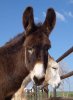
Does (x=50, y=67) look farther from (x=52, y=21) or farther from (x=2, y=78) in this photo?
(x=2, y=78)

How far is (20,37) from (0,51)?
429mm

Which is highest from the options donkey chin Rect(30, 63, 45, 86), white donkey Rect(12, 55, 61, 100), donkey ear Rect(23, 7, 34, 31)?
donkey ear Rect(23, 7, 34, 31)

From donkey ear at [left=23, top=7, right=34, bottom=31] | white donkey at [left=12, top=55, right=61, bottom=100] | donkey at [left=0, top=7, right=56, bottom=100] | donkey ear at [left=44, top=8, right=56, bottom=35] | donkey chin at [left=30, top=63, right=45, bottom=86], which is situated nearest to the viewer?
donkey chin at [left=30, top=63, right=45, bottom=86]

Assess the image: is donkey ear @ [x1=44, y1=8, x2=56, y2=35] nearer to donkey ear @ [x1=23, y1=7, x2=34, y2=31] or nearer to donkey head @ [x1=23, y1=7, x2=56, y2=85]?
donkey head @ [x1=23, y1=7, x2=56, y2=85]

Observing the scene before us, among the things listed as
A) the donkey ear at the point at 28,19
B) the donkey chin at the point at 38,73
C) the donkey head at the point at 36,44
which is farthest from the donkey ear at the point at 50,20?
the donkey chin at the point at 38,73

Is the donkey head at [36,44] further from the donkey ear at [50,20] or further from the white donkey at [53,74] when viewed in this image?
the white donkey at [53,74]

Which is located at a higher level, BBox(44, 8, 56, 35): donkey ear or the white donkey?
BBox(44, 8, 56, 35): donkey ear

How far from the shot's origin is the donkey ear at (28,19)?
257 inches

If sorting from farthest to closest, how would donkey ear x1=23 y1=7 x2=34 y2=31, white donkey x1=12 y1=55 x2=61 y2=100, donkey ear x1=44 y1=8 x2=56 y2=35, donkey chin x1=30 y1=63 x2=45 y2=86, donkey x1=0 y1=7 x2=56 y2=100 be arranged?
white donkey x1=12 y1=55 x2=61 y2=100, donkey ear x1=44 y1=8 x2=56 y2=35, donkey ear x1=23 y1=7 x2=34 y2=31, donkey x1=0 y1=7 x2=56 y2=100, donkey chin x1=30 y1=63 x2=45 y2=86

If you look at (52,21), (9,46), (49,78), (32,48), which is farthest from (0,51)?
(49,78)

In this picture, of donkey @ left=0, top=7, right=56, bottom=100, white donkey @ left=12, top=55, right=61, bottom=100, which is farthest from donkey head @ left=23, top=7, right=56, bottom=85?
white donkey @ left=12, top=55, right=61, bottom=100

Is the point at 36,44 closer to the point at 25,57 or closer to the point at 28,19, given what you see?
the point at 25,57

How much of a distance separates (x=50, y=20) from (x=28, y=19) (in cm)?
51

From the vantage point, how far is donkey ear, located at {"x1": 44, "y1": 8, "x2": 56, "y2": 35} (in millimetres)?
6816
